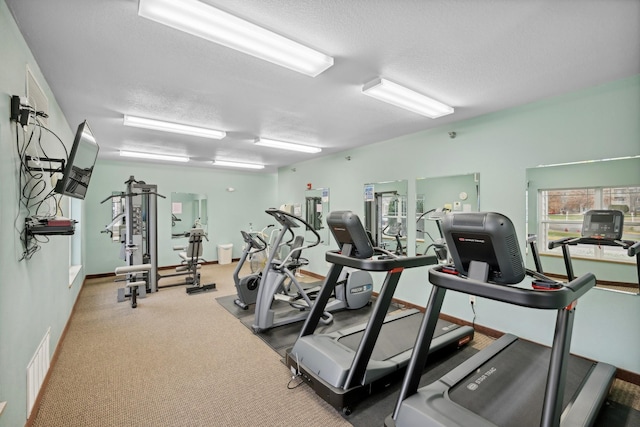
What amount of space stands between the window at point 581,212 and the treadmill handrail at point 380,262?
61.9 inches

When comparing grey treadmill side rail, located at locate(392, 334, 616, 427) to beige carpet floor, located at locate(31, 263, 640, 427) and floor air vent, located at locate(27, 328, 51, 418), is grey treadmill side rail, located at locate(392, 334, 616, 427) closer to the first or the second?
beige carpet floor, located at locate(31, 263, 640, 427)

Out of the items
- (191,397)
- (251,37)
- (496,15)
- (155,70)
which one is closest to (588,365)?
(496,15)

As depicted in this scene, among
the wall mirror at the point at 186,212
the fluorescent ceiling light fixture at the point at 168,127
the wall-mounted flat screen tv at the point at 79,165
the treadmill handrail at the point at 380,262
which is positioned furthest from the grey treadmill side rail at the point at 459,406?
the wall mirror at the point at 186,212

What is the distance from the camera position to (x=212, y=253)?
771 centimetres

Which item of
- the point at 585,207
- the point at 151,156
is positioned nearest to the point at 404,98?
the point at 585,207

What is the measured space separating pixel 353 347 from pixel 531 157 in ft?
9.01

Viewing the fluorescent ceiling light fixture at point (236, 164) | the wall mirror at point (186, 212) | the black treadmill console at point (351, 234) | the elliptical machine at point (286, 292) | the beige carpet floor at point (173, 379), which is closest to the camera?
the beige carpet floor at point (173, 379)

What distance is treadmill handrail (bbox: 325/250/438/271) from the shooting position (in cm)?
222

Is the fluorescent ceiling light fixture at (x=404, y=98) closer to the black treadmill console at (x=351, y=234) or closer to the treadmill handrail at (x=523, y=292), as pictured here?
the black treadmill console at (x=351, y=234)

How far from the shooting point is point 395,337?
3047mm

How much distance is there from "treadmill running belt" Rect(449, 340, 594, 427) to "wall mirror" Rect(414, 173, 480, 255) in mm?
1563

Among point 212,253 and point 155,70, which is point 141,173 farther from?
point 155,70

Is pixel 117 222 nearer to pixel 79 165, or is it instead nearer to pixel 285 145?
pixel 285 145

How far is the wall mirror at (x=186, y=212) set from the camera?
714cm
